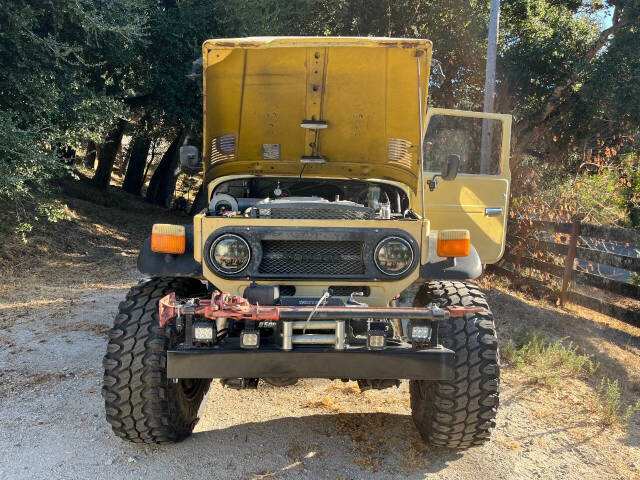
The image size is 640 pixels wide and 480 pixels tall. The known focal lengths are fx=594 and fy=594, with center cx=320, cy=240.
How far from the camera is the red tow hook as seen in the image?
3.07 m

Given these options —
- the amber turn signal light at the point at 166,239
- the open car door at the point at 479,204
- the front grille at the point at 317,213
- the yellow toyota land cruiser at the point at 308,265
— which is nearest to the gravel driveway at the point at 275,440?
the yellow toyota land cruiser at the point at 308,265

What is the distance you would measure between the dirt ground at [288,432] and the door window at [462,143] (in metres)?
Result: 2.83

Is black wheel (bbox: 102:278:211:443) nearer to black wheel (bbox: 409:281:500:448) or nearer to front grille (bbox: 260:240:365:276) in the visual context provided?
front grille (bbox: 260:240:365:276)

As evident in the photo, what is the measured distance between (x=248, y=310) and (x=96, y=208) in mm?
14214

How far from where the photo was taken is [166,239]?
3.62 meters

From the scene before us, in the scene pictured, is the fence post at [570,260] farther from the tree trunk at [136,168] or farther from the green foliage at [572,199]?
the tree trunk at [136,168]

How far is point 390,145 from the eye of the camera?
4969mm

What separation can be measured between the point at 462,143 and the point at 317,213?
5507 millimetres

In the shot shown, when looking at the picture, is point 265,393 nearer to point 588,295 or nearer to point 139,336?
point 139,336

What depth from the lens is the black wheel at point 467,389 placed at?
3.51 meters

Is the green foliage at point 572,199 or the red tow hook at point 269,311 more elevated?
the green foliage at point 572,199

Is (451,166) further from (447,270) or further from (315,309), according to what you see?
(315,309)

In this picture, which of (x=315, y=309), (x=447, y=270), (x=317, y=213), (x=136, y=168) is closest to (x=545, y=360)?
(x=447, y=270)

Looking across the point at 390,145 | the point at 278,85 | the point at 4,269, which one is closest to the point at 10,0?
the point at 4,269
